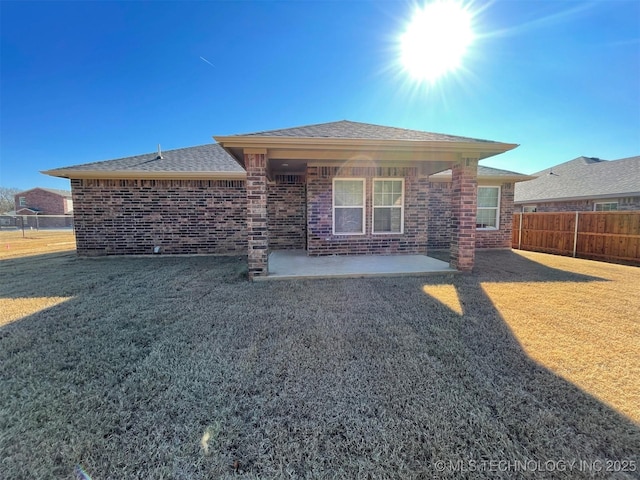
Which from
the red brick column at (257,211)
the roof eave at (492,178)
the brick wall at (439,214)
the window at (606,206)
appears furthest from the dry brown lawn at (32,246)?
the window at (606,206)

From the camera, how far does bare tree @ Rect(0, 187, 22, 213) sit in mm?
44356

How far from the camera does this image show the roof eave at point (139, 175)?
8.20 meters

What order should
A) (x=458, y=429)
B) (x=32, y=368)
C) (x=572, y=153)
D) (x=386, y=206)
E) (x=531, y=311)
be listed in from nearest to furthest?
(x=458, y=429)
(x=32, y=368)
(x=531, y=311)
(x=386, y=206)
(x=572, y=153)

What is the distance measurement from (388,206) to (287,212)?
11.4 feet

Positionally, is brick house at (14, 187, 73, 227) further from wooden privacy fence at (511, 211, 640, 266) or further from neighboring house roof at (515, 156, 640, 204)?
neighboring house roof at (515, 156, 640, 204)

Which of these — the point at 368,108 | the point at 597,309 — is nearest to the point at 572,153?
the point at 368,108

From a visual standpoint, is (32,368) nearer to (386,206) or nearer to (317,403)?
(317,403)

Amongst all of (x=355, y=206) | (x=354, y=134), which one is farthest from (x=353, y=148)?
(x=355, y=206)

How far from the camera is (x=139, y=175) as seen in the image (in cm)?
845

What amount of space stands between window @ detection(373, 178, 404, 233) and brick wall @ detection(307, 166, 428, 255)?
14 cm

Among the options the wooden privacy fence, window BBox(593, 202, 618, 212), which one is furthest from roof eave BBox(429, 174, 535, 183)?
window BBox(593, 202, 618, 212)

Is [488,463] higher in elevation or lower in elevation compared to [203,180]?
lower

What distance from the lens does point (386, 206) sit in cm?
839

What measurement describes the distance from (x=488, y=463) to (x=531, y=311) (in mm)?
3265
